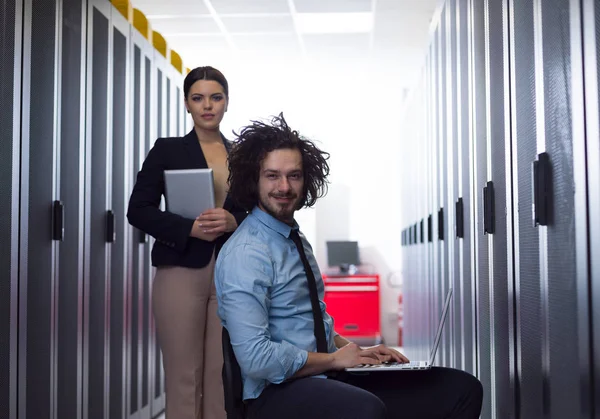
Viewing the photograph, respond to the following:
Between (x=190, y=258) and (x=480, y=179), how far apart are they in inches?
39.7

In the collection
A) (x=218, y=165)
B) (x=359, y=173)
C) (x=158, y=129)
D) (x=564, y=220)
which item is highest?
(x=359, y=173)

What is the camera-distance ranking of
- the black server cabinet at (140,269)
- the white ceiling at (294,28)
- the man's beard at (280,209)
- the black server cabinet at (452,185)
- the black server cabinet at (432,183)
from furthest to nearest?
the white ceiling at (294,28) < the black server cabinet at (432,183) < the black server cabinet at (140,269) < the black server cabinet at (452,185) < the man's beard at (280,209)

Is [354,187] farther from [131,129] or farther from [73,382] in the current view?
[73,382]

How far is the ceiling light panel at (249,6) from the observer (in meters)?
5.24

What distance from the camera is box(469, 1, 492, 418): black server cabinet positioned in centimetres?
247

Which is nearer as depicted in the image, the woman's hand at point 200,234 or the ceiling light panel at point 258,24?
the woman's hand at point 200,234

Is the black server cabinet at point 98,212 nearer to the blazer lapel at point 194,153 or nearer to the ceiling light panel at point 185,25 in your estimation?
the blazer lapel at point 194,153

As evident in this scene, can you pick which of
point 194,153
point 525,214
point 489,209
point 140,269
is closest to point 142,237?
point 140,269

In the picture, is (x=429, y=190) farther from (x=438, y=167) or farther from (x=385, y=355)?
(x=385, y=355)

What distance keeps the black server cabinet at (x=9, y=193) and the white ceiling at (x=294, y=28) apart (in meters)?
2.91

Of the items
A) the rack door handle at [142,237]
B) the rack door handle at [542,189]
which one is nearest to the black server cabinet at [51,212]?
the rack door handle at [142,237]

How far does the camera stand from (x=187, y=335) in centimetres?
251

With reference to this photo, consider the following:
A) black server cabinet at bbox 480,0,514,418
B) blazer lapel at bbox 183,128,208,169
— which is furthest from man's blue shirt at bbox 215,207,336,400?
blazer lapel at bbox 183,128,208,169

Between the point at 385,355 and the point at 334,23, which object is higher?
the point at 334,23
